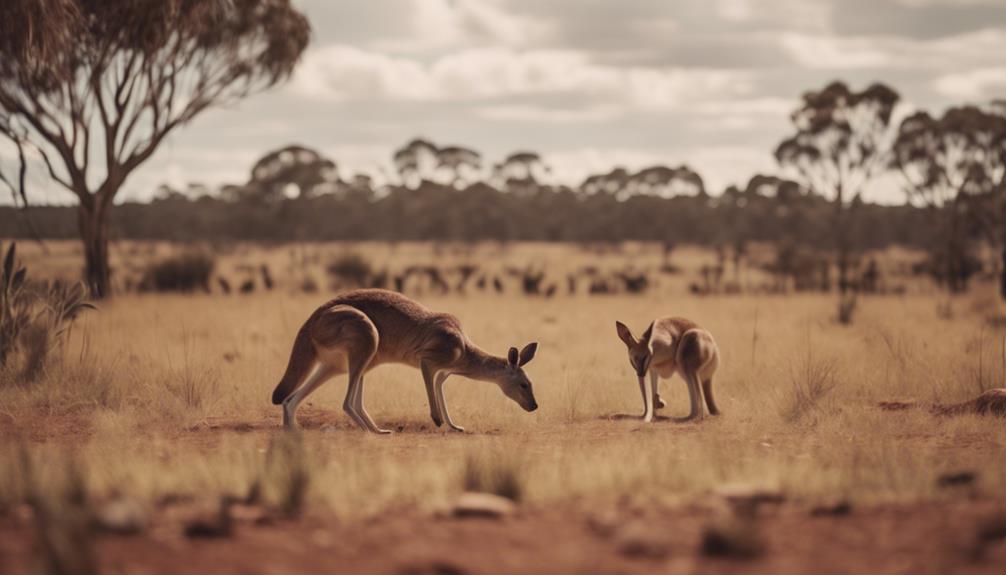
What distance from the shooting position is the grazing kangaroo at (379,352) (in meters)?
8.66

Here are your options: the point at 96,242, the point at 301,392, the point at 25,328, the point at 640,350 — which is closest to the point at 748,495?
the point at 640,350

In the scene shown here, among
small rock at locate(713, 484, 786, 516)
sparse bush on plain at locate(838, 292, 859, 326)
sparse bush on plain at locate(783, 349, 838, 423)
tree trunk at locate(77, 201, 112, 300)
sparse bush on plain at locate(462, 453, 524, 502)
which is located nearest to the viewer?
small rock at locate(713, 484, 786, 516)

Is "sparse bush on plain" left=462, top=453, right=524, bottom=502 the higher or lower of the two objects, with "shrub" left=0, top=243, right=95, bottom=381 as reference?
lower

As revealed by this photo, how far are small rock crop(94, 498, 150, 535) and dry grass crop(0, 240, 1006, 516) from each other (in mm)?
831

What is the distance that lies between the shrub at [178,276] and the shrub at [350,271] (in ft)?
12.7

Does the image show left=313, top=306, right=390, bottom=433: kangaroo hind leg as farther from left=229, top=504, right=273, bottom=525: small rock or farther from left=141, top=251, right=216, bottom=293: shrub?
left=141, top=251, right=216, bottom=293: shrub

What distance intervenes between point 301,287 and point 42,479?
2232cm

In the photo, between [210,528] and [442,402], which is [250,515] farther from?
[442,402]

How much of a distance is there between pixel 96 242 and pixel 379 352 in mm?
13964

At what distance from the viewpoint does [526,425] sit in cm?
930

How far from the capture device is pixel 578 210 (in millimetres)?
87000

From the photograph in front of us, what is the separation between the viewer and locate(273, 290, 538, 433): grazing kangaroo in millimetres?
8656

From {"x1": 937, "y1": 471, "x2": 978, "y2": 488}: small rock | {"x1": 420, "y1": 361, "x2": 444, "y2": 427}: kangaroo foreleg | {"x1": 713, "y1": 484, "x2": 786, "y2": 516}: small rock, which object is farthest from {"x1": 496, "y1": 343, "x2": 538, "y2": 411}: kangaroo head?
{"x1": 937, "y1": 471, "x2": 978, "y2": 488}: small rock

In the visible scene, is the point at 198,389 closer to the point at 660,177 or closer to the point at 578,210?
the point at 660,177
